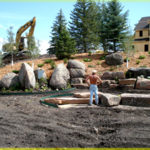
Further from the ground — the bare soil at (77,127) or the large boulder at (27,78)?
the large boulder at (27,78)

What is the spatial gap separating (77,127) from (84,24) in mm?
24068

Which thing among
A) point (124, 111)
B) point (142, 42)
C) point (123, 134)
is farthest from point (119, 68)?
point (142, 42)

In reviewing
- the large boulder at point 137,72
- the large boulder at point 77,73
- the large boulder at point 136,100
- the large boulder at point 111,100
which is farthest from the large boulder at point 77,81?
the large boulder at point 136,100

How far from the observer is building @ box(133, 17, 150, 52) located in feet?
98.3

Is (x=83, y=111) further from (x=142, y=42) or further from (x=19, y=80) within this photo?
(x=142, y=42)

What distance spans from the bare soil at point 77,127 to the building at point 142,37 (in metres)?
24.9

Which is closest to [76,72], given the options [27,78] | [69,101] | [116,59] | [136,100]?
[27,78]

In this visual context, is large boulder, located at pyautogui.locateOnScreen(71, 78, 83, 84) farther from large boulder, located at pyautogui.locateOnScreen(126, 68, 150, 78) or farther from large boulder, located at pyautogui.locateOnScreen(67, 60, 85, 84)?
large boulder, located at pyautogui.locateOnScreen(126, 68, 150, 78)

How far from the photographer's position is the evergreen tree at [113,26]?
1867 cm

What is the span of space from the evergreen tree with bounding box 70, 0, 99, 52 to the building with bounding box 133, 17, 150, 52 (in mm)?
7430

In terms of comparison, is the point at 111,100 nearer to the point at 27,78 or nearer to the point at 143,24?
the point at 27,78

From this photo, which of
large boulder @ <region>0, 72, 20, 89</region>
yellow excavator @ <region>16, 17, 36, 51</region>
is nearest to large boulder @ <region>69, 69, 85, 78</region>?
large boulder @ <region>0, 72, 20, 89</region>

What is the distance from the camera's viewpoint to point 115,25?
18.9 m

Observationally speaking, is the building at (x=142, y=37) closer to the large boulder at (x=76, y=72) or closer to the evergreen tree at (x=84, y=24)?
the evergreen tree at (x=84, y=24)
